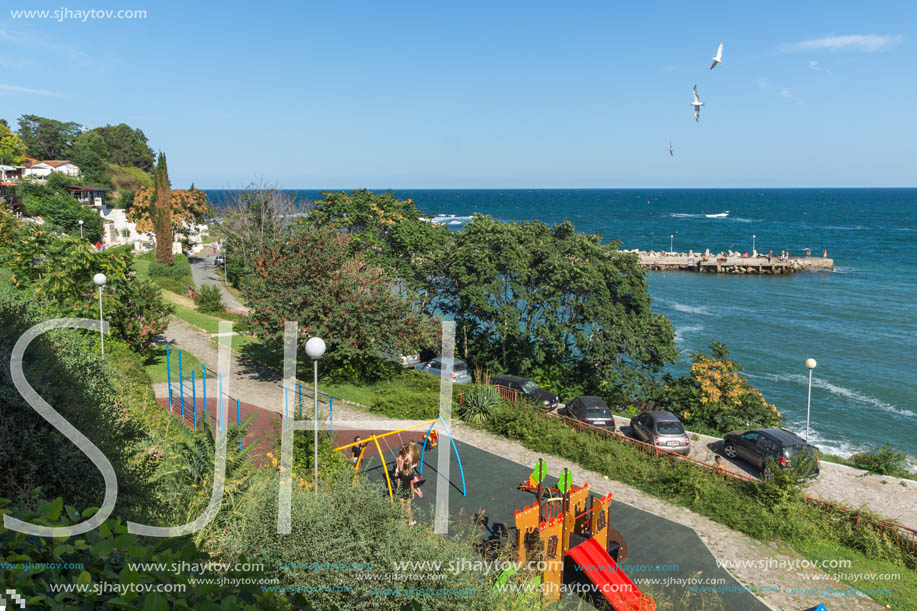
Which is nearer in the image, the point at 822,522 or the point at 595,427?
the point at 822,522

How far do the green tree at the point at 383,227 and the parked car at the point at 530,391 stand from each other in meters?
10.3

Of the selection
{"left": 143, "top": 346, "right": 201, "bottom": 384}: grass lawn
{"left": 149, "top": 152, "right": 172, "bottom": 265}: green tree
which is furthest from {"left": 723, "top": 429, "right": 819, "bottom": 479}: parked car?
{"left": 149, "top": 152, "right": 172, "bottom": 265}: green tree

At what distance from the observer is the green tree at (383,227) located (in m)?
34.5

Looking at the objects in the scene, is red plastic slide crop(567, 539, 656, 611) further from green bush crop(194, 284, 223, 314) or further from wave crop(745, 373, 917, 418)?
green bush crop(194, 284, 223, 314)

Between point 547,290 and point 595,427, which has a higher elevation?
point 547,290

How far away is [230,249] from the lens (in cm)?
5478

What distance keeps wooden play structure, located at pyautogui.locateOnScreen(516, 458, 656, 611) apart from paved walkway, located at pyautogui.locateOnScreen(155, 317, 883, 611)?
8.42 ft

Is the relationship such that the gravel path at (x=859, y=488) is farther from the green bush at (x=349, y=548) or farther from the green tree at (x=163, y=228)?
the green tree at (x=163, y=228)

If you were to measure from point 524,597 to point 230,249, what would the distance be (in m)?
52.2

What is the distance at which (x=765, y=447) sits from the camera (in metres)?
18.6

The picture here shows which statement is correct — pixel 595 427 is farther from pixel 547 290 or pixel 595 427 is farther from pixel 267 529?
pixel 267 529

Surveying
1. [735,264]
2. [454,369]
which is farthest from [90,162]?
[735,264]

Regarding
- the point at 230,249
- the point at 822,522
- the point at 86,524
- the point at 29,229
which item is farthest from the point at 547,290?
the point at 230,249

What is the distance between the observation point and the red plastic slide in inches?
411
